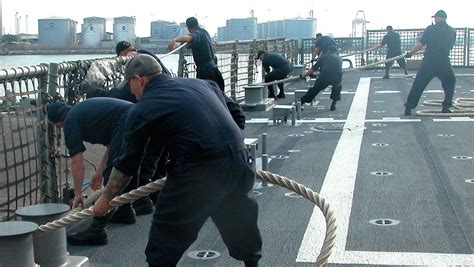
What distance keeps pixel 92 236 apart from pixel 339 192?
248 centimetres

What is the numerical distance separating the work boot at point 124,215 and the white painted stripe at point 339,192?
59.5 inches

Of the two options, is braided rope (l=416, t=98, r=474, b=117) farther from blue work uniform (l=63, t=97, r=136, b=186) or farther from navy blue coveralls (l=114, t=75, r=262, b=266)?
navy blue coveralls (l=114, t=75, r=262, b=266)

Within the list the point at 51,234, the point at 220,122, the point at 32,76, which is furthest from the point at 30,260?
the point at 32,76

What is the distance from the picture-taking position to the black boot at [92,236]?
4.96 meters

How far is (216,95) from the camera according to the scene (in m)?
3.67

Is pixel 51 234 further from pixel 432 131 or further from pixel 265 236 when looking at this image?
pixel 432 131

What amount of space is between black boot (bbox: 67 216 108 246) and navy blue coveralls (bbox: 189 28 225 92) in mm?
4950

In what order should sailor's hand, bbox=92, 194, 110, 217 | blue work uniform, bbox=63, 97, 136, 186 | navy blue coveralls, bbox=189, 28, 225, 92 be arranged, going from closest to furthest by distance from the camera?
sailor's hand, bbox=92, 194, 110, 217 → blue work uniform, bbox=63, 97, 136, 186 → navy blue coveralls, bbox=189, 28, 225, 92

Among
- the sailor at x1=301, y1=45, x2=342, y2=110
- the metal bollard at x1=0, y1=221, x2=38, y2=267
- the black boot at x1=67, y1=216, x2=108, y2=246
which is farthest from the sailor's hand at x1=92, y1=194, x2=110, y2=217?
the sailor at x1=301, y1=45, x2=342, y2=110

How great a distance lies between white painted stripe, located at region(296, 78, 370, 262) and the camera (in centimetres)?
467

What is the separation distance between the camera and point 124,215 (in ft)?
17.9

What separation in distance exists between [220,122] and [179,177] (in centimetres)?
37

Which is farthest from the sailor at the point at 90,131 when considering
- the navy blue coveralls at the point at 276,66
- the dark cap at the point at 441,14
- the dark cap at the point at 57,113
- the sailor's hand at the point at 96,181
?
the navy blue coveralls at the point at 276,66

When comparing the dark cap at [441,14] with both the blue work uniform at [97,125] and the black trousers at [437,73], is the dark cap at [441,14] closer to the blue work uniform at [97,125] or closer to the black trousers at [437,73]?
the black trousers at [437,73]
